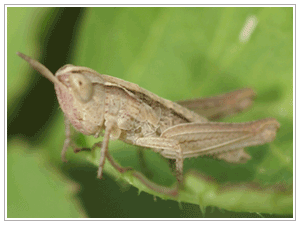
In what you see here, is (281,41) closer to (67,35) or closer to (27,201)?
(67,35)

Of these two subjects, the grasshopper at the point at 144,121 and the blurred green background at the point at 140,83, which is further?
the blurred green background at the point at 140,83

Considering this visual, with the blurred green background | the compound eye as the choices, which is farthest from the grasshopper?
the blurred green background

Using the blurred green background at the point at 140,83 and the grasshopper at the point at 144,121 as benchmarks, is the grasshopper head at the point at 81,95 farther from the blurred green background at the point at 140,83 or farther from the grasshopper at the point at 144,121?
the blurred green background at the point at 140,83

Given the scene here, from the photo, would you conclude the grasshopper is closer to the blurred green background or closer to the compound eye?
the compound eye

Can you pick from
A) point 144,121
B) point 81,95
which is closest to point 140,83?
point 144,121

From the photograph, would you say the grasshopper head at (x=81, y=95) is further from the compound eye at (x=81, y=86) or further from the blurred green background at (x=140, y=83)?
the blurred green background at (x=140, y=83)

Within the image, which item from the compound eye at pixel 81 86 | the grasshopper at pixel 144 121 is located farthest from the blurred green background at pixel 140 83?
the compound eye at pixel 81 86
